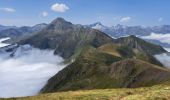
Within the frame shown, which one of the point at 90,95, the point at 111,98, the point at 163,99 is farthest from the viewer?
the point at 90,95

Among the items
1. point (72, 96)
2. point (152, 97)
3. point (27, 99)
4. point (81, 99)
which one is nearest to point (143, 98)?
point (152, 97)

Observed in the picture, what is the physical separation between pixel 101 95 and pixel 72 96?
868cm

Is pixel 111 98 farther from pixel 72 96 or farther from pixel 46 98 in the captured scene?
pixel 46 98

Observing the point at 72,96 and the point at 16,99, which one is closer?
the point at 72,96

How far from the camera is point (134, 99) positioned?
81875mm

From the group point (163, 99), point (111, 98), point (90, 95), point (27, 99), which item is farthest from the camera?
point (27, 99)

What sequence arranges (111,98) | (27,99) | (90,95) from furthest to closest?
1. (27,99)
2. (90,95)
3. (111,98)

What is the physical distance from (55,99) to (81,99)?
9305mm

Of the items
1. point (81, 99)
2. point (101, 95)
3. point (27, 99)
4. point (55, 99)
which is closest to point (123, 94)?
point (101, 95)

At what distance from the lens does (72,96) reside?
101m

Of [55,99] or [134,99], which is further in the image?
[55,99]

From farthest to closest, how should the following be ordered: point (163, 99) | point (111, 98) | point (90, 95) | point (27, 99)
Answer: point (27, 99)
point (90, 95)
point (111, 98)
point (163, 99)

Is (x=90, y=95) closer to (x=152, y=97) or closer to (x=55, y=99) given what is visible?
(x=55, y=99)

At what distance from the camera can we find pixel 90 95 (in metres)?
99.4
